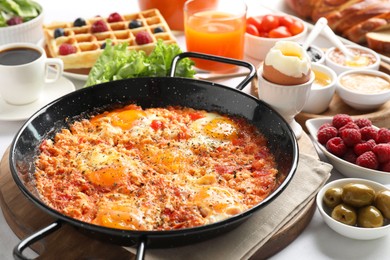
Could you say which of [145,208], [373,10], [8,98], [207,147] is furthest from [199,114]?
[373,10]

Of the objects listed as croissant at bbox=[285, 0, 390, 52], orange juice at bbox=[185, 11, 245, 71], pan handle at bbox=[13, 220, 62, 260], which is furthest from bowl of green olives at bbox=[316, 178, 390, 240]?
croissant at bbox=[285, 0, 390, 52]

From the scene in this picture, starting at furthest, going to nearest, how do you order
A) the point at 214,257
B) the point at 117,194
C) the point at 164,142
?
1. the point at 164,142
2. the point at 117,194
3. the point at 214,257

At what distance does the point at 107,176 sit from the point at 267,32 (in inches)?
73.3

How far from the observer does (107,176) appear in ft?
7.97

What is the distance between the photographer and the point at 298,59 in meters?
2.64

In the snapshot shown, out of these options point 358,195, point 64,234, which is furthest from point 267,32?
point 64,234

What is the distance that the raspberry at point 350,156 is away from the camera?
2.68m

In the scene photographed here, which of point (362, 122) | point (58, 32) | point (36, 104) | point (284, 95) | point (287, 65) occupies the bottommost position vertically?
point (36, 104)

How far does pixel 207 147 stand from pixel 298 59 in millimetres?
567

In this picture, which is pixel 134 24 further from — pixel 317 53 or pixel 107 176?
pixel 107 176

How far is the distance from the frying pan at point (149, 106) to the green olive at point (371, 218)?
35cm

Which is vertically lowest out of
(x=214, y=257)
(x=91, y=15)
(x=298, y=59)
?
(x=91, y=15)

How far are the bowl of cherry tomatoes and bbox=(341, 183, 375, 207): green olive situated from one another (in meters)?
1.52

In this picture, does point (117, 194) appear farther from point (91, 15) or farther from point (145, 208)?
point (91, 15)
